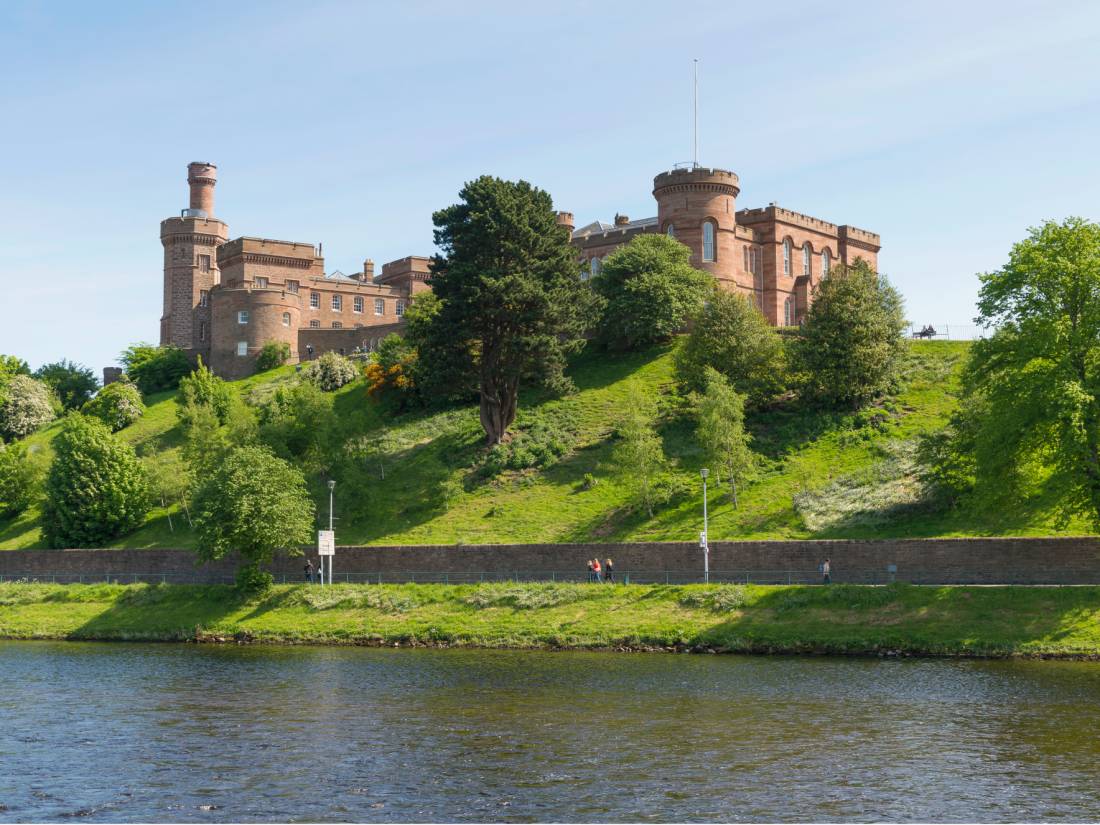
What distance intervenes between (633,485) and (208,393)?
114 ft

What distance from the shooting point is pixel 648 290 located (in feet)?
242

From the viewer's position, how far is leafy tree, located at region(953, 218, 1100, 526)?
3853 cm

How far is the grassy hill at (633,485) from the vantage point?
51469 millimetres

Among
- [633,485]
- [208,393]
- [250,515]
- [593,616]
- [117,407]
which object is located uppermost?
[208,393]

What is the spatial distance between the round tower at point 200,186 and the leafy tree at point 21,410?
80.0ft

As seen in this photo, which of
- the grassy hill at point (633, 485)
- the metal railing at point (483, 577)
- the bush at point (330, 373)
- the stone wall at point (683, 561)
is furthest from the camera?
the bush at point (330, 373)

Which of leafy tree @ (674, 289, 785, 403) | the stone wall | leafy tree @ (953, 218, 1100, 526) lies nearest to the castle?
leafy tree @ (674, 289, 785, 403)

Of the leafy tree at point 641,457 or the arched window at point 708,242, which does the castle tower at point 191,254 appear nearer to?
the arched window at point 708,242

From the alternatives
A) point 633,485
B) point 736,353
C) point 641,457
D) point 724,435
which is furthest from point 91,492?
point 736,353

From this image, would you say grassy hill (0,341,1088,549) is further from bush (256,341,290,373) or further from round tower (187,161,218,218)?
round tower (187,161,218,218)

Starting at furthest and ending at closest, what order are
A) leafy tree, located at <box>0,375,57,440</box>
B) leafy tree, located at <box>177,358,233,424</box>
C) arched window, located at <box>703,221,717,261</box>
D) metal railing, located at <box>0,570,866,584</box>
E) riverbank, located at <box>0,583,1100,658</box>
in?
leafy tree, located at <box>0,375,57,440</box> → arched window, located at <box>703,221,717,261</box> → leafy tree, located at <box>177,358,233,424</box> → metal railing, located at <box>0,570,866,584</box> → riverbank, located at <box>0,583,1100,658</box>

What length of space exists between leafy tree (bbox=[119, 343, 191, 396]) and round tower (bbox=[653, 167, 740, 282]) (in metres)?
39.2

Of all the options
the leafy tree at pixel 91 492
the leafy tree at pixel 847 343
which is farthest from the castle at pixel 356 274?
the leafy tree at pixel 91 492

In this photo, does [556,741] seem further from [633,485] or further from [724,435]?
[724,435]
